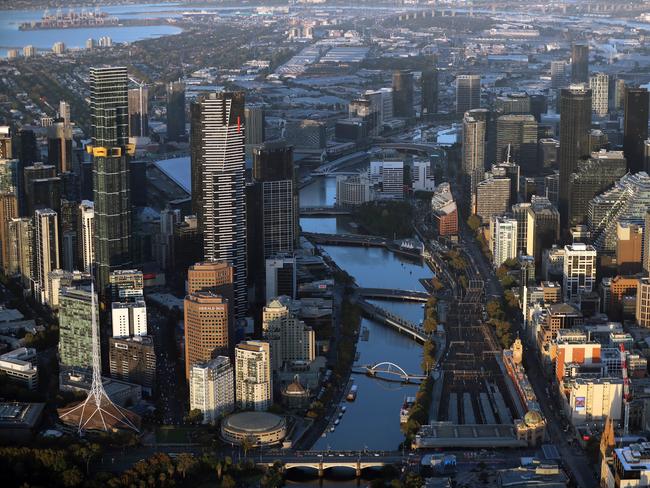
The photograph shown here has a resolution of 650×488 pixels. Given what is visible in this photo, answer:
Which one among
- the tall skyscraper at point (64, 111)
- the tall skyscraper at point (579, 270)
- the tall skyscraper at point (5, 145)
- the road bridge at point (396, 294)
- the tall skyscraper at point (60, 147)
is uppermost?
the tall skyscraper at point (5, 145)

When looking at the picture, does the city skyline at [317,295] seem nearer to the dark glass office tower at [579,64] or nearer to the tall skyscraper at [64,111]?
the tall skyscraper at [64,111]

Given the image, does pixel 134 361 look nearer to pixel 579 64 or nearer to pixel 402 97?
pixel 402 97

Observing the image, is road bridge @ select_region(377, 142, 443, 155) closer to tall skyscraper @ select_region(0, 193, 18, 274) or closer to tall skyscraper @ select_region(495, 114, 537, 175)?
tall skyscraper @ select_region(495, 114, 537, 175)

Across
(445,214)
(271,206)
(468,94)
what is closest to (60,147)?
(271,206)

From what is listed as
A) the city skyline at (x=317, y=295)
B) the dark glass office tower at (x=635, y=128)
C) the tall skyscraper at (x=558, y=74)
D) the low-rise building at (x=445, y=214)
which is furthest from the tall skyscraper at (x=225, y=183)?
the tall skyscraper at (x=558, y=74)

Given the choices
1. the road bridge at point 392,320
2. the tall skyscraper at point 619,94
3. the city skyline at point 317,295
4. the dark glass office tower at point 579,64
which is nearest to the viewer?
the city skyline at point 317,295

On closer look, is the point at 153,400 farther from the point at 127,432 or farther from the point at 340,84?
the point at 340,84
